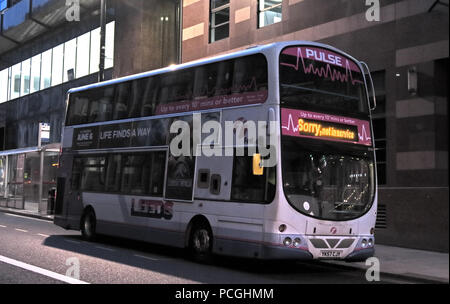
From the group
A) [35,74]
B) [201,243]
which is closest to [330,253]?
[201,243]

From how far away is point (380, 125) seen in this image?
15414 millimetres

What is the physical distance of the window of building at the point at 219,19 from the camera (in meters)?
21.8

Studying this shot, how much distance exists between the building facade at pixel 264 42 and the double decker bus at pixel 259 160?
5.89 feet

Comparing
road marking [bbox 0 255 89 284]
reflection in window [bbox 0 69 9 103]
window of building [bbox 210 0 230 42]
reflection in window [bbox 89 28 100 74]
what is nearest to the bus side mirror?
road marking [bbox 0 255 89 284]

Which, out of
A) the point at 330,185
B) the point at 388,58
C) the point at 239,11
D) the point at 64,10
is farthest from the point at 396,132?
the point at 64,10

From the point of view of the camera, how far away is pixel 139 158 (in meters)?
12.7

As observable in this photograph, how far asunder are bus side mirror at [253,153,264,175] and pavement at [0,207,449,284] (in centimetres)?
315

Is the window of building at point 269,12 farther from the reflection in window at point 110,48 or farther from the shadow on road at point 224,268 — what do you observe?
the reflection in window at point 110,48

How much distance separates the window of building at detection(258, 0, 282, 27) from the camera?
19.2 m

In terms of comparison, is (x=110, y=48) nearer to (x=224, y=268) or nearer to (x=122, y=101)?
(x=122, y=101)

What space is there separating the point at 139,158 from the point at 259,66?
13.9ft

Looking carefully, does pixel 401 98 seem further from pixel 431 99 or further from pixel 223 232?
pixel 223 232

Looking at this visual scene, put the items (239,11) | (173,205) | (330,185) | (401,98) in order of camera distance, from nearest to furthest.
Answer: (330,185) → (173,205) → (401,98) → (239,11)

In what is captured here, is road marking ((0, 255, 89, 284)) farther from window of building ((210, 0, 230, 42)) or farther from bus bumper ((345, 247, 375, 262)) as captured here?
window of building ((210, 0, 230, 42))
